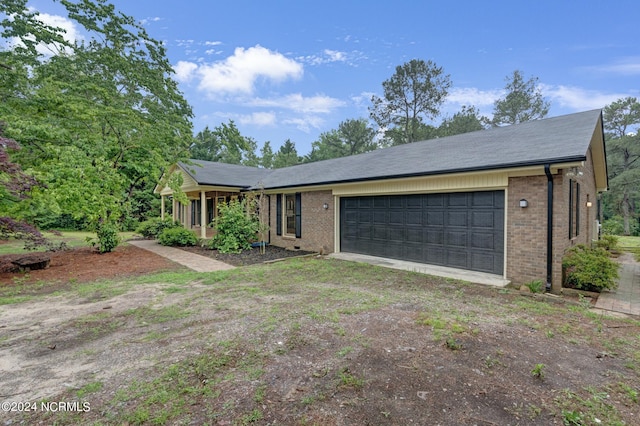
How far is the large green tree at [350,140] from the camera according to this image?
119ft

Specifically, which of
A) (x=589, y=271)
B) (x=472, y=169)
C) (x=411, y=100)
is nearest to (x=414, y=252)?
(x=472, y=169)

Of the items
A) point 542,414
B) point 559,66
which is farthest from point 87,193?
point 559,66

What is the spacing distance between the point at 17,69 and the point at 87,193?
3.88 meters

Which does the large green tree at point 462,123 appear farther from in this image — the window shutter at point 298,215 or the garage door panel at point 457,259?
the garage door panel at point 457,259

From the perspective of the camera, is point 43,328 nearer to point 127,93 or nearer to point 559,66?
point 127,93

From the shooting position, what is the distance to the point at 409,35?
627 inches

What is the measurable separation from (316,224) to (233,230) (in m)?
3.42

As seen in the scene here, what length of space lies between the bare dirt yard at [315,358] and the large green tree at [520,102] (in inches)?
1197

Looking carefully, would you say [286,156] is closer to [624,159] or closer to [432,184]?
[432,184]

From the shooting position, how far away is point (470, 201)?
7406 millimetres

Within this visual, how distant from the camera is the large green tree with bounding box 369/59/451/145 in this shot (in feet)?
90.5

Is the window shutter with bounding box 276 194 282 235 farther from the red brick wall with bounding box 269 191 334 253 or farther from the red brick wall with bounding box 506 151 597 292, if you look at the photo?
the red brick wall with bounding box 506 151 597 292

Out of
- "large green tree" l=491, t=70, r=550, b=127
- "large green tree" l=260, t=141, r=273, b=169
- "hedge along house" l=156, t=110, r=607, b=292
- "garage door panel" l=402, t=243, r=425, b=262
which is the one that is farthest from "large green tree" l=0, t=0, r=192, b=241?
"large green tree" l=260, t=141, r=273, b=169

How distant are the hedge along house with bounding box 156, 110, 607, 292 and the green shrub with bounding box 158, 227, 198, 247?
16.1 ft
